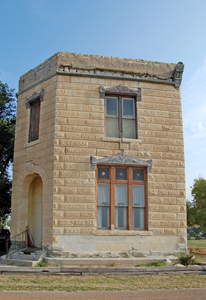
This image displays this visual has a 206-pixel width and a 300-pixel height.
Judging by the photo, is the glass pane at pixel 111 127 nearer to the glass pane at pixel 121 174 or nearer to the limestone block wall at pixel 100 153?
the limestone block wall at pixel 100 153

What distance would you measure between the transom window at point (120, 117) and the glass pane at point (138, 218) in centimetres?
286

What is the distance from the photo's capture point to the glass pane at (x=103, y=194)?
41.1 ft

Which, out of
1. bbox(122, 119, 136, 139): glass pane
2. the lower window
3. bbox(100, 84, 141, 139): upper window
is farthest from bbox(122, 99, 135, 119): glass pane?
the lower window

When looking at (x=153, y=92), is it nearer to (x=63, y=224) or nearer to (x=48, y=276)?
(x=63, y=224)

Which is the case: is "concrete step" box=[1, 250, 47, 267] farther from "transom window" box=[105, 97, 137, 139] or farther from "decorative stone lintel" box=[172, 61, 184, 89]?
"decorative stone lintel" box=[172, 61, 184, 89]

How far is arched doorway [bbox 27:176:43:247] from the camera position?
1385cm

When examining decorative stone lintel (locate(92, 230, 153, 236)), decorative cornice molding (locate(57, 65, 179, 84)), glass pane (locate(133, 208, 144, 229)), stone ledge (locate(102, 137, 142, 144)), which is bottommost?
decorative stone lintel (locate(92, 230, 153, 236))

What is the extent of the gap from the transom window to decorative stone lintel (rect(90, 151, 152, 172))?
90cm

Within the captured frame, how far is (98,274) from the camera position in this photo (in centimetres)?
1047

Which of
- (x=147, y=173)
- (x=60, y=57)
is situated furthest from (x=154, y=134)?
(x=60, y=57)

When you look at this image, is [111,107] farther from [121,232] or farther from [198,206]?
[198,206]

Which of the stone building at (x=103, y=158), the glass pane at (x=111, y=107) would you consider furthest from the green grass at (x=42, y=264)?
the glass pane at (x=111, y=107)

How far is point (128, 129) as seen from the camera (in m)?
13.3

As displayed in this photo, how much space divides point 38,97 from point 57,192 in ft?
13.8
